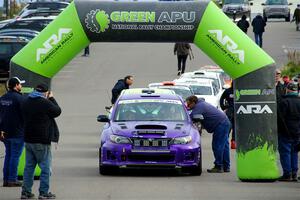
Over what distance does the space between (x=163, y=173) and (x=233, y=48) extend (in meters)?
2.84

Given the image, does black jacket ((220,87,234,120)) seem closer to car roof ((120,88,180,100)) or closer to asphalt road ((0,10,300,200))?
asphalt road ((0,10,300,200))

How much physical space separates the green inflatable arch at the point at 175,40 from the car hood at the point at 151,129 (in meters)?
1.20

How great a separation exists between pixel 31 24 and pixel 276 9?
22.0m

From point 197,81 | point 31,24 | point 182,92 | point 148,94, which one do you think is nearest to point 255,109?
point 148,94

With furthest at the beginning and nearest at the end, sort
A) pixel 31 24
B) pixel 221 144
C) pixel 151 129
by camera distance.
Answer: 1. pixel 31 24
2. pixel 221 144
3. pixel 151 129

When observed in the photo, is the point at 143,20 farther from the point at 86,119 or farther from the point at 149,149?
the point at 86,119

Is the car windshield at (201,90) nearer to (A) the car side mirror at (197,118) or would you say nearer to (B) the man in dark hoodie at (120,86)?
(B) the man in dark hoodie at (120,86)

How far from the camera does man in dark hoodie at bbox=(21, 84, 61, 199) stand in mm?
18109

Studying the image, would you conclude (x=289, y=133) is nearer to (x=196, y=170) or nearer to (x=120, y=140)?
(x=196, y=170)

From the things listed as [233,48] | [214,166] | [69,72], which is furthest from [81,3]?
[69,72]

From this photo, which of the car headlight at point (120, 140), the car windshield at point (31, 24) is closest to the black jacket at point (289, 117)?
the car headlight at point (120, 140)

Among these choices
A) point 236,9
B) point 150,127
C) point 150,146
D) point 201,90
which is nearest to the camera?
point 150,146

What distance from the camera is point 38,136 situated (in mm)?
18141

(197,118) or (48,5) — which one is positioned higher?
(48,5)
